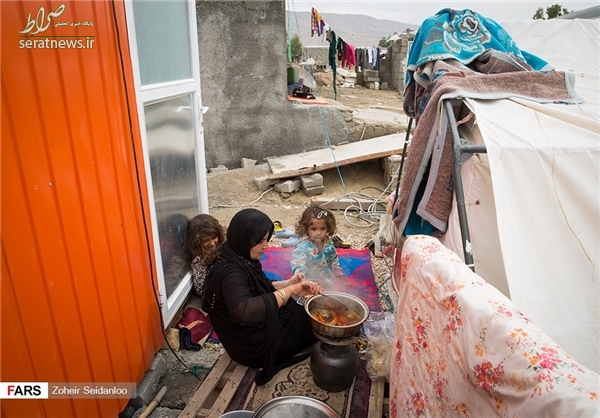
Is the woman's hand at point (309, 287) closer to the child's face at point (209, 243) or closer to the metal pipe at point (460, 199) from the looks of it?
the metal pipe at point (460, 199)

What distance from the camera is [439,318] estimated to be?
1.55 metres

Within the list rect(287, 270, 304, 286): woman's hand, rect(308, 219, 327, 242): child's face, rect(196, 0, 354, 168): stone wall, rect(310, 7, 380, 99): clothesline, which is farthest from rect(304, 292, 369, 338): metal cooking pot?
rect(310, 7, 380, 99): clothesline

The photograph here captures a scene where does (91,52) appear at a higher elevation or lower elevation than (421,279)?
higher

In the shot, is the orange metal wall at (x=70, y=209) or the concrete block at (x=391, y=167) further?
the concrete block at (x=391, y=167)

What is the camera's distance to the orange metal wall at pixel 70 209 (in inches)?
64.2

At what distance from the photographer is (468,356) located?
4.22 feet

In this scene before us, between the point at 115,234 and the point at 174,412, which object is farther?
the point at 174,412

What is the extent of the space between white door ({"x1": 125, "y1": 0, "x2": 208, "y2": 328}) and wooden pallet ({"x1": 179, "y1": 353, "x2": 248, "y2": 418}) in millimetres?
677

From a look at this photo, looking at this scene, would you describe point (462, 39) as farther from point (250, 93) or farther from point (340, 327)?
point (250, 93)

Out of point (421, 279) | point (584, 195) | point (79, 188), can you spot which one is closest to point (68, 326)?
point (79, 188)

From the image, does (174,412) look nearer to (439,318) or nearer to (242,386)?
(242,386)

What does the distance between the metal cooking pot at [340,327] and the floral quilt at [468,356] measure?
14.2 inches

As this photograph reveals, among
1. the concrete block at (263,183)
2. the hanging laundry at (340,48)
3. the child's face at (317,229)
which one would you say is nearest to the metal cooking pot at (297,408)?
the child's face at (317,229)

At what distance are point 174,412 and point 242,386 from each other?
1.71 ft
